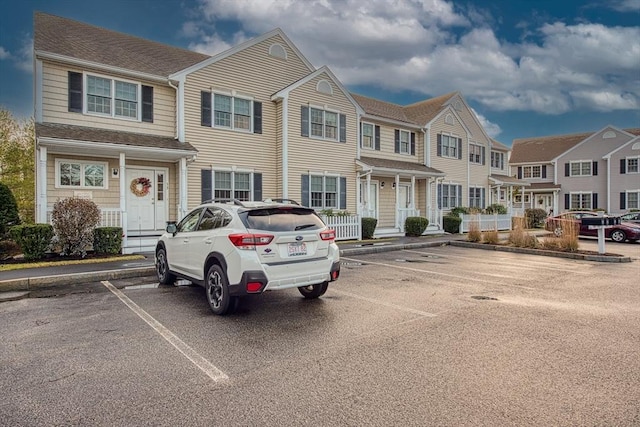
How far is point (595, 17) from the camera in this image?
28.2 m

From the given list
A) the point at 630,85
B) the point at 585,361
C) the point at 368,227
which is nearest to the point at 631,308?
the point at 585,361

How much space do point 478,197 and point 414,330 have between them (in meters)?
23.7

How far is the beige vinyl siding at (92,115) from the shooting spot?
12242 millimetres

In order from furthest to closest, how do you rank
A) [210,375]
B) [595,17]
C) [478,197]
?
[595,17] < [478,197] < [210,375]

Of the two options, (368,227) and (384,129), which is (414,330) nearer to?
(368,227)

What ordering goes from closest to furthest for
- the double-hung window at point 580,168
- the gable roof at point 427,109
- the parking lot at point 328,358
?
1. the parking lot at point 328,358
2. the gable roof at point 427,109
3. the double-hung window at point 580,168

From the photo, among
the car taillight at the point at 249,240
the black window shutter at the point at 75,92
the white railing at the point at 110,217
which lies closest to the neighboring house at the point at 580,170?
the white railing at the point at 110,217

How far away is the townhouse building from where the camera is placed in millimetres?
12422

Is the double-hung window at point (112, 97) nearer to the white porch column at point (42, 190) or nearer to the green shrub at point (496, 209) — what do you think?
the white porch column at point (42, 190)

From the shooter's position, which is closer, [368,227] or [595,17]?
[368,227]

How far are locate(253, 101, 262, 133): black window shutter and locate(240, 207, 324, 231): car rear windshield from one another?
431 inches

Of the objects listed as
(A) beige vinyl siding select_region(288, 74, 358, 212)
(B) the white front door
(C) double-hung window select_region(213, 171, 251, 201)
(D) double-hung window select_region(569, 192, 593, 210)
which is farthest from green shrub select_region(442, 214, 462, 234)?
(D) double-hung window select_region(569, 192, 593, 210)

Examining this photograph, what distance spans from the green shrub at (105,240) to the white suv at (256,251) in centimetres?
604

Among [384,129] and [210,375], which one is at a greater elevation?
[384,129]
